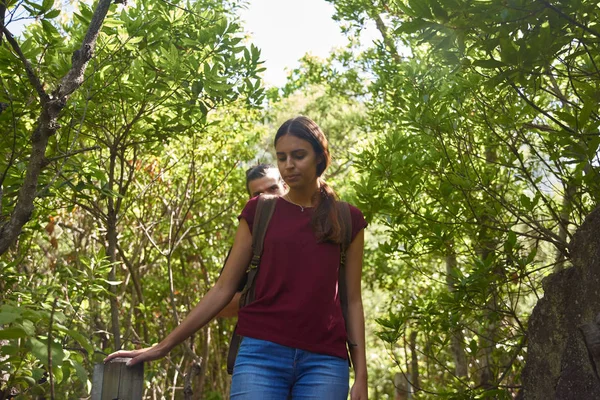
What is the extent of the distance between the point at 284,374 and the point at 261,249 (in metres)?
0.47

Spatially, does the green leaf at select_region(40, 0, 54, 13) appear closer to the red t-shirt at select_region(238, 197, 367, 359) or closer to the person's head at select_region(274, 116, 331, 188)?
the person's head at select_region(274, 116, 331, 188)

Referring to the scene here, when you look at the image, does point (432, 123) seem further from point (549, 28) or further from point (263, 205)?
point (263, 205)

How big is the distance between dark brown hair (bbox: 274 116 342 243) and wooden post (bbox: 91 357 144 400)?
32.5 inches

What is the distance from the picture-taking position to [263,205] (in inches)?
116

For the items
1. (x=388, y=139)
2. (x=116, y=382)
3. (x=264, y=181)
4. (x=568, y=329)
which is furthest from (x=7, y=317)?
(x=388, y=139)

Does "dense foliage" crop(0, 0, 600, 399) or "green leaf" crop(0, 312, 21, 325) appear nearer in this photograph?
"green leaf" crop(0, 312, 21, 325)

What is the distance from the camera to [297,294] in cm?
278

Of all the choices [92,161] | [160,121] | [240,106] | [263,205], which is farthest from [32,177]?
[240,106]

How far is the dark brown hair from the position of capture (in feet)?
9.38

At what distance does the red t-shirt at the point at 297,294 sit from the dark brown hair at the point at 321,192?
0.12 feet

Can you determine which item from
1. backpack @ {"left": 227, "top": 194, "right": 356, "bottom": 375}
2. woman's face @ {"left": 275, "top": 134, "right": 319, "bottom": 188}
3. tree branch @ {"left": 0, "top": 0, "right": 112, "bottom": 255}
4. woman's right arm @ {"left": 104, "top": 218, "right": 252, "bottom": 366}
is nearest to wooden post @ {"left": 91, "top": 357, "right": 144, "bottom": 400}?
woman's right arm @ {"left": 104, "top": 218, "right": 252, "bottom": 366}

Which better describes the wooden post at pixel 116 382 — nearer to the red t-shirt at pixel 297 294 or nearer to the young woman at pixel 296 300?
the young woman at pixel 296 300

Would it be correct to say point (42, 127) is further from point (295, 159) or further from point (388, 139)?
point (388, 139)

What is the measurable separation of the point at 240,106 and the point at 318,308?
21.0ft
